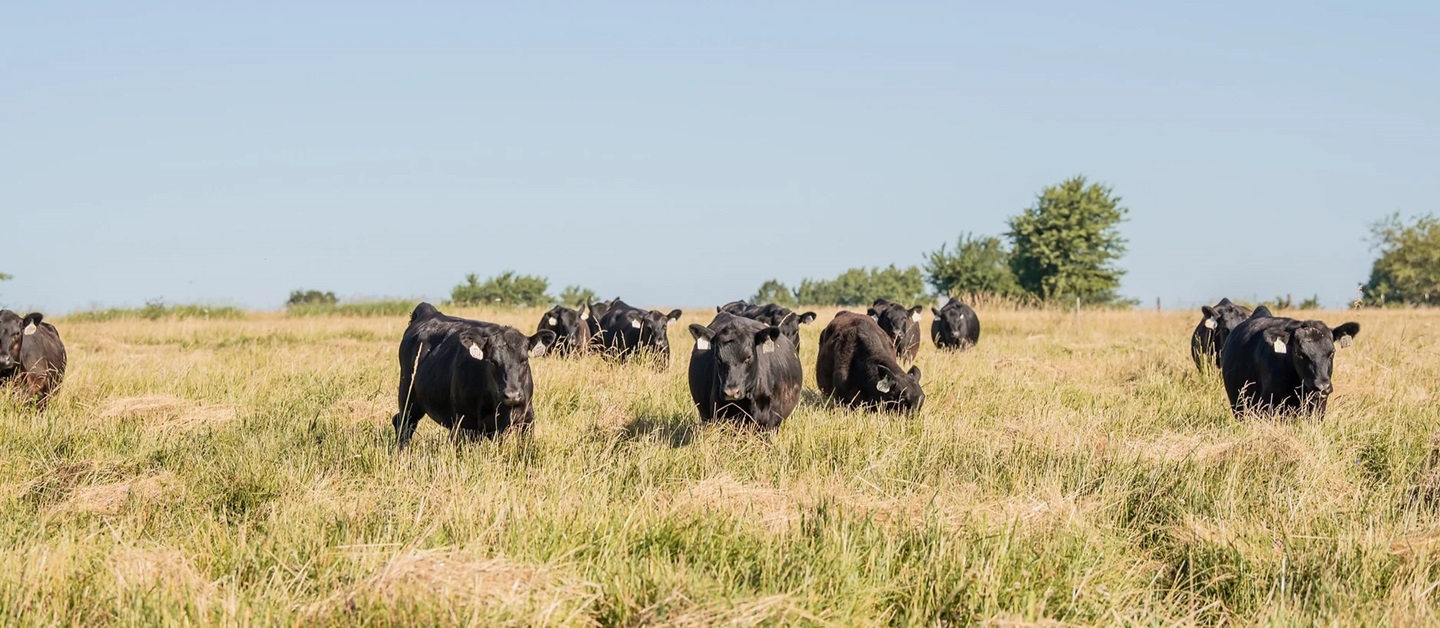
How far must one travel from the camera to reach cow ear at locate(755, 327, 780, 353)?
9.84m

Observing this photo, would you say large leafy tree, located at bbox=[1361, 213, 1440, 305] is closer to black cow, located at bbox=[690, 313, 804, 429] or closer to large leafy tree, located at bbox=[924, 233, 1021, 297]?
large leafy tree, located at bbox=[924, 233, 1021, 297]

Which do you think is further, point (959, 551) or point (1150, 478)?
point (1150, 478)

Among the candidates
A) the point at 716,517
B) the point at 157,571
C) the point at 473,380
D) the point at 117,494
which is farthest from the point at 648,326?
the point at 157,571

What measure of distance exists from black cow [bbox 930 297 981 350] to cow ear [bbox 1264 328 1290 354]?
966 cm

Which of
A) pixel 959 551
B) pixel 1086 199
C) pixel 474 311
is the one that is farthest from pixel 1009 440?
pixel 1086 199

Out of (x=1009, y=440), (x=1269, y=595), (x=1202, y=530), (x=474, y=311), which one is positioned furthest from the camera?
(x=474, y=311)

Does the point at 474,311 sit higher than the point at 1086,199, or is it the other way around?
the point at 1086,199

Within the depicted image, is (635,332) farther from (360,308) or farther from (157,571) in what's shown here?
(360,308)

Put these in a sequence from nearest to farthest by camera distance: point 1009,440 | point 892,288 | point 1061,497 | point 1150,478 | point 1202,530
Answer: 1. point 1202,530
2. point 1061,497
3. point 1150,478
4. point 1009,440
5. point 892,288

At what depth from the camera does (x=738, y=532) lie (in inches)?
221

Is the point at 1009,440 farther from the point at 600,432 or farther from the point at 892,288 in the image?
the point at 892,288

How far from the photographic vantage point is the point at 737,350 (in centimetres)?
967

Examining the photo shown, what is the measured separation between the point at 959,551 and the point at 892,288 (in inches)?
3877

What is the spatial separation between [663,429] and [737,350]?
1.21 metres
